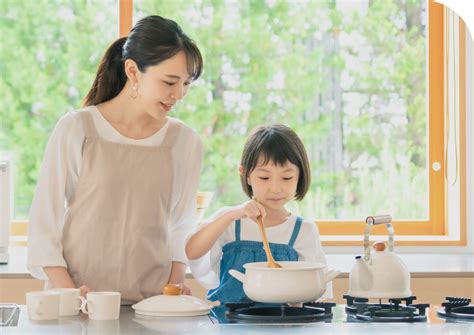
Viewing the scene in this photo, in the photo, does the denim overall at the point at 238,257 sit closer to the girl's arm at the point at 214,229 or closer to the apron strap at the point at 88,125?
the girl's arm at the point at 214,229

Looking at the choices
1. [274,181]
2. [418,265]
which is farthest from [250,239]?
[418,265]

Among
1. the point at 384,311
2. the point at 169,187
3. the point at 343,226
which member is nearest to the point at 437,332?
the point at 384,311

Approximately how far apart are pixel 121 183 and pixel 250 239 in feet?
1.19

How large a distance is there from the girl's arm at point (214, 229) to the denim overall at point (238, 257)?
0.24 ft

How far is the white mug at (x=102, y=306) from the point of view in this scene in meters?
1.83

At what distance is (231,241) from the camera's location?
236 centimetres

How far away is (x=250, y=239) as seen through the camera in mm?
2359

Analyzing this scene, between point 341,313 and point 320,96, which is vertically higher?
point 320,96

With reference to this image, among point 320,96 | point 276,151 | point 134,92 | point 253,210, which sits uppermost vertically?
point 320,96

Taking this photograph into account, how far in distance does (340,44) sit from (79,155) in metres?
1.92

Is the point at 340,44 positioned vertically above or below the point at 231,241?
above

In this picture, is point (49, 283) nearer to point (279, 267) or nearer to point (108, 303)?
point (108, 303)

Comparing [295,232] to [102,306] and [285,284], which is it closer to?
[285,284]

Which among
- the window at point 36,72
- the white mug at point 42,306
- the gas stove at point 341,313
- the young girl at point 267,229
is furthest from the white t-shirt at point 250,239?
the window at point 36,72
